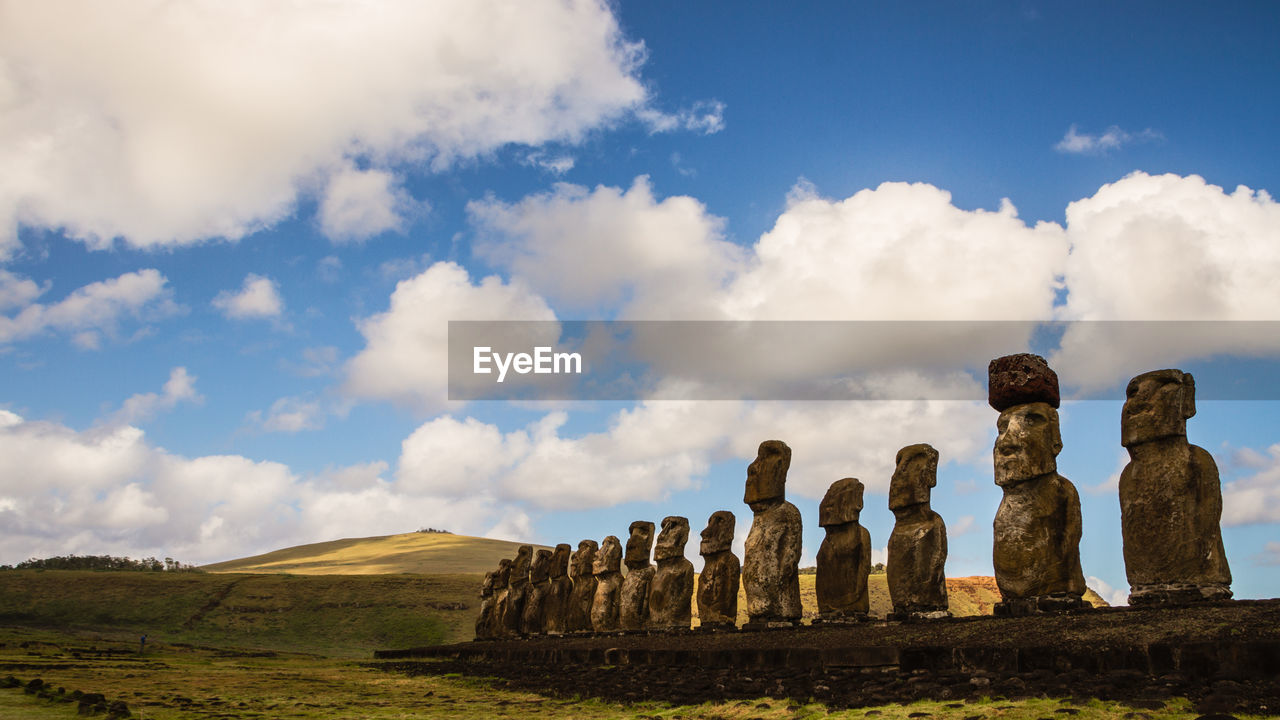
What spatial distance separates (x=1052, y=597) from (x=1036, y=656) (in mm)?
3505

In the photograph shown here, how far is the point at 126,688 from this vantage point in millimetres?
14453

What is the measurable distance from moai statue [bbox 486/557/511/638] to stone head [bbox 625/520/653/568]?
9.08m

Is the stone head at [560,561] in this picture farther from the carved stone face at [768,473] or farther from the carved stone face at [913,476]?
the carved stone face at [913,476]

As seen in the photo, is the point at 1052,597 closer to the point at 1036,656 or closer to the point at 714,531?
the point at 1036,656

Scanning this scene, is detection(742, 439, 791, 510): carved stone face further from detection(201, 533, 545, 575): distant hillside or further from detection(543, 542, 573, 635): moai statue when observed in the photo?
detection(201, 533, 545, 575): distant hillside

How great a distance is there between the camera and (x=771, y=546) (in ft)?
57.8

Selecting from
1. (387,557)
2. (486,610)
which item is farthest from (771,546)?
(387,557)

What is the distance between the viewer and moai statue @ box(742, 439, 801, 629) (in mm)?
17266

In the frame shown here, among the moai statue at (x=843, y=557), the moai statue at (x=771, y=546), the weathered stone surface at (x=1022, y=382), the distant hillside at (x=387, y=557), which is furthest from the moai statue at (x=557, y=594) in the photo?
the distant hillside at (x=387, y=557)

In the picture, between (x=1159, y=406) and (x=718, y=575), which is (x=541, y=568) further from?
(x=1159, y=406)

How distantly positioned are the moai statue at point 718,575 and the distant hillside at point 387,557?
5933 centimetres

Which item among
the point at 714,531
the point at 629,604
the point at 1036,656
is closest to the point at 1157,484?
the point at 1036,656

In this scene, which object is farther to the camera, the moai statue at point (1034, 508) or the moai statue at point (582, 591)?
the moai statue at point (582, 591)

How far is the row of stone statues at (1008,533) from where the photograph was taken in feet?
35.9
